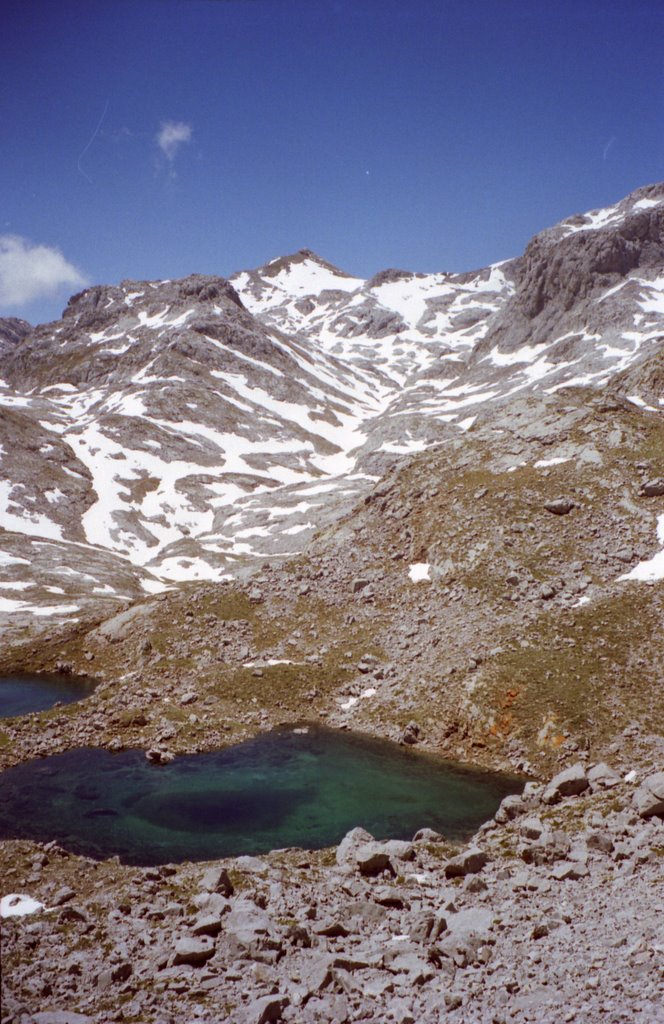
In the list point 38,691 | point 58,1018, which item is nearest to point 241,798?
point 58,1018

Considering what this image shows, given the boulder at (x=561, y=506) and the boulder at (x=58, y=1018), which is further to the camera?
the boulder at (x=561, y=506)

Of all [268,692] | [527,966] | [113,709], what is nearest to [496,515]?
[268,692]

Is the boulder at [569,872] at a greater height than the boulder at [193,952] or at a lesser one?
lesser

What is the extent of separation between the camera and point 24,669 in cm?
6556

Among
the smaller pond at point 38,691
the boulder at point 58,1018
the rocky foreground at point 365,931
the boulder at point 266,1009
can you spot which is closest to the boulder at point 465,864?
the rocky foreground at point 365,931

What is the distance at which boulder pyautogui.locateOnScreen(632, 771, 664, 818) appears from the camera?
82.7ft

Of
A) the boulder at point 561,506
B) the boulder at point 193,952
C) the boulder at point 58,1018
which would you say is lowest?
the boulder at point 193,952

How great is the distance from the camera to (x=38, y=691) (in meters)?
58.2

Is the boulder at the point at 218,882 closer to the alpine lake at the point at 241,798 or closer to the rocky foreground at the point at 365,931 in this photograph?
the rocky foreground at the point at 365,931

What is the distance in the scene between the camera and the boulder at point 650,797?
2520 centimetres

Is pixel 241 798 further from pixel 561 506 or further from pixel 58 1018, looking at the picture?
pixel 561 506

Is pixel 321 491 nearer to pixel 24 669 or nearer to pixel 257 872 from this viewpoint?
pixel 24 669

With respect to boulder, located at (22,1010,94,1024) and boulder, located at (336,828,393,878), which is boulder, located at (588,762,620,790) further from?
boulder, located at (22,1010,94,1024)

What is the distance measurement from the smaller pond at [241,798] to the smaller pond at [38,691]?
13.6 m
